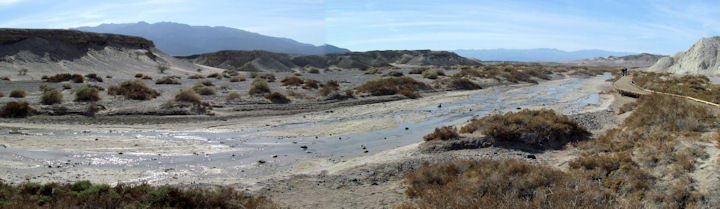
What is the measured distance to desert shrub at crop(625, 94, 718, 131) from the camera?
1098cm

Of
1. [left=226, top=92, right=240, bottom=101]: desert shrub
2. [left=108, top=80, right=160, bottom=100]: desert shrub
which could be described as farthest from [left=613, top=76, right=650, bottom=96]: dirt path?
[left=108, top=80, right=160, bottom=100]: desert shrub

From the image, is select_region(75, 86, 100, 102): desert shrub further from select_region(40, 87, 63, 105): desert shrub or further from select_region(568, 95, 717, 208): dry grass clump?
select_region(568, 95, 717, 208): dry grass clump

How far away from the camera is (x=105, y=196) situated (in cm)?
647

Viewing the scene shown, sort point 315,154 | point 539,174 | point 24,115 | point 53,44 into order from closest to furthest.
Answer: point 539,174 → point 315,154 → point 24,115 → point 53,44

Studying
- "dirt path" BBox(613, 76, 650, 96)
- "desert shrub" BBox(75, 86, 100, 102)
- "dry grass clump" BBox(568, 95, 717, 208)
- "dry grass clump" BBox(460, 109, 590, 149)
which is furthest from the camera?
"dirt path" BBox(613, 76, 650, 96)

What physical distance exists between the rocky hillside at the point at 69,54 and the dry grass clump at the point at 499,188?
41.4 meters

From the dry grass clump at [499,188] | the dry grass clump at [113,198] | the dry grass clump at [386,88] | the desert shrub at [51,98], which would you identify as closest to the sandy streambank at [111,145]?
the dry grass clump at [113,198]

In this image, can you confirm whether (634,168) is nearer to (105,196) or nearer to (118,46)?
(105,196)

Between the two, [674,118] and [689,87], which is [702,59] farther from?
[674,118]

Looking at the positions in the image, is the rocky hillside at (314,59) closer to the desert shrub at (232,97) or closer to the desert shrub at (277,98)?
the desert shrub at (277,98)

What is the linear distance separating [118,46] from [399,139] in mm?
57730

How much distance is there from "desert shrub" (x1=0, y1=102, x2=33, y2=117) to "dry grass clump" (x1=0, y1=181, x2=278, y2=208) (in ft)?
40.9

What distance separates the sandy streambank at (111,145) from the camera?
40.4 ft

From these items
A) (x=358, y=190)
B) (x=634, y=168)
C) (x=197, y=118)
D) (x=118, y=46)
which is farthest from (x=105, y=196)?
(x=118, y=46)
